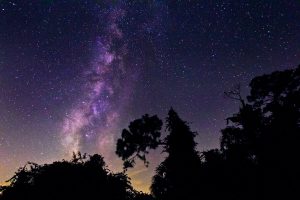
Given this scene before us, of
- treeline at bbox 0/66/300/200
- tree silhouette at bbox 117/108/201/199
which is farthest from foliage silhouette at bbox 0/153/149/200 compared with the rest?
tree silhouette at bbox 117/108/201/199

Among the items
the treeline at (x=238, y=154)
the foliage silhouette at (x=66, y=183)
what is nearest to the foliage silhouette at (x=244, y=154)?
the treeline at (x=238, y=154)

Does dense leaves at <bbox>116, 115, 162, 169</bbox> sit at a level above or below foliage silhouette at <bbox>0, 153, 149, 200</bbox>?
above

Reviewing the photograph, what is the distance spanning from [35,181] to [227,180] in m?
17.8

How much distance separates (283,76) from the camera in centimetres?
3472

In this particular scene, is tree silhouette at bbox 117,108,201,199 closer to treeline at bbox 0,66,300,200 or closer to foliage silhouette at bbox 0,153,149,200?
treeline at bbox 0,66,300,200

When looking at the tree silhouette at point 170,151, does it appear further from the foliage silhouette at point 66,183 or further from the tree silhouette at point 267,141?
the foliage silhouette at point 66,183

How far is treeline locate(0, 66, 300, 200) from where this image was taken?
2755cm

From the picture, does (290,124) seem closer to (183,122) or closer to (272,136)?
(272,136)

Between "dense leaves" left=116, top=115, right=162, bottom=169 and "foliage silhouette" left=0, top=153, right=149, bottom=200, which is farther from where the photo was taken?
"dense leaves" left=116, top=115, right=162, bottom=169

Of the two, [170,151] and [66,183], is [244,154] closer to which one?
[170,151]

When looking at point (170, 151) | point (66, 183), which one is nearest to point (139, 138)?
point (170, 151)

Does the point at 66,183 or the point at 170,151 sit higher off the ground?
the point at 170,151

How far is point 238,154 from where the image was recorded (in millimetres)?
30594

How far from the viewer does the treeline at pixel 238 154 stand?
2755 centimetres
